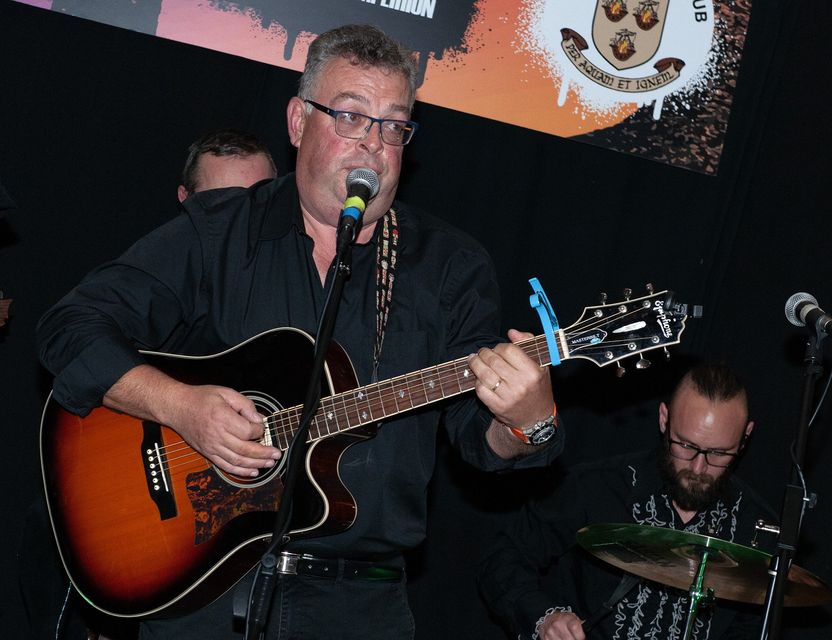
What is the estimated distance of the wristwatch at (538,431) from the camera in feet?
8.35

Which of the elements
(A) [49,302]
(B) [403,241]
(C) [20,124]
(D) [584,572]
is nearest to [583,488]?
(D) [584,572]

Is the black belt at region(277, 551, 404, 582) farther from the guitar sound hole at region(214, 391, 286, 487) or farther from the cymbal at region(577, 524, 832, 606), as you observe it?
the cymbal at region(577, 524, 832, 606)

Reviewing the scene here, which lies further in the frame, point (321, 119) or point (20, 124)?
point (20, 124)

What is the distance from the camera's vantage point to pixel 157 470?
2.81m

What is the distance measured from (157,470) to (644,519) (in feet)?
7.25

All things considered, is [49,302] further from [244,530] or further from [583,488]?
[583,488]

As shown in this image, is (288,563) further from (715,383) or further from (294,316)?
(715,383)

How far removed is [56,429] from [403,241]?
3.95ft

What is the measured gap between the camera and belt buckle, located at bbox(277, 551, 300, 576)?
8.57 ft

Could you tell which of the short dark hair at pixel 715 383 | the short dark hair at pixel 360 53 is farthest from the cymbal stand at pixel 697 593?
the short dark hair at pixel 360 53

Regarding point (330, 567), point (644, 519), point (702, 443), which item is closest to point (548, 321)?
point (330, 567)

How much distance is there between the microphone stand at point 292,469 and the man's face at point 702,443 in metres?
2.28

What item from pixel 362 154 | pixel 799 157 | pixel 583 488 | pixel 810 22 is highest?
Result: pixel 810 22

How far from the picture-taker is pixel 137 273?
2.77 m
